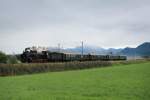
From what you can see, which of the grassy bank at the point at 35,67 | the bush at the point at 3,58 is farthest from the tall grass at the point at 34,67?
the bush at the point at 3,58

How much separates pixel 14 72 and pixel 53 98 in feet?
113

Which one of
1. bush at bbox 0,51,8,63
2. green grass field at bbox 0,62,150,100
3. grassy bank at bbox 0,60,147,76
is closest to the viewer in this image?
green grass field at bbox 0,62,150,100

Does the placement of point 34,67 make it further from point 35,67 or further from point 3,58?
point 3,58

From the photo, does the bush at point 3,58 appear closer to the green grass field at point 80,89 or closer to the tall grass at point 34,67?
the tall grass at point 34,67

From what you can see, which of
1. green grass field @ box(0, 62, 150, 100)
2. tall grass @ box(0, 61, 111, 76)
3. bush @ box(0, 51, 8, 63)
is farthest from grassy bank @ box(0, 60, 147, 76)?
green grass field @ box(0, 62, 150, 100)

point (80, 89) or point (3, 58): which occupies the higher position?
point (3, 58)

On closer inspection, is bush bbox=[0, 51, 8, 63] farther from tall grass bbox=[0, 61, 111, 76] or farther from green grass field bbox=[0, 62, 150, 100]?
green grass field bbox=[0, 62, 150, 100]

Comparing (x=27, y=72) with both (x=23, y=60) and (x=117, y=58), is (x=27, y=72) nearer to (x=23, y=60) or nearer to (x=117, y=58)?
(x=23, y=60)

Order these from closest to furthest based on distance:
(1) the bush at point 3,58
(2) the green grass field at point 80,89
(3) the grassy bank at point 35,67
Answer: (2) the green grass field at point 80,89, (3) the grassy bank at point 35,67, (1) the bush at point 3,58

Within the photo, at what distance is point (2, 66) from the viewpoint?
48469 mm

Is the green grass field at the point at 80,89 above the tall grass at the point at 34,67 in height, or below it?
below

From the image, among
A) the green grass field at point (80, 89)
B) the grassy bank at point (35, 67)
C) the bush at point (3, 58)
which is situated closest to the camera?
the green grass field at point (80, 89)

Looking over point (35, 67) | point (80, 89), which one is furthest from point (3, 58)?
point (80, 89)

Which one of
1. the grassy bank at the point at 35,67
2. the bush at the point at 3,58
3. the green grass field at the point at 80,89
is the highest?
the bush at the point at 3,58
